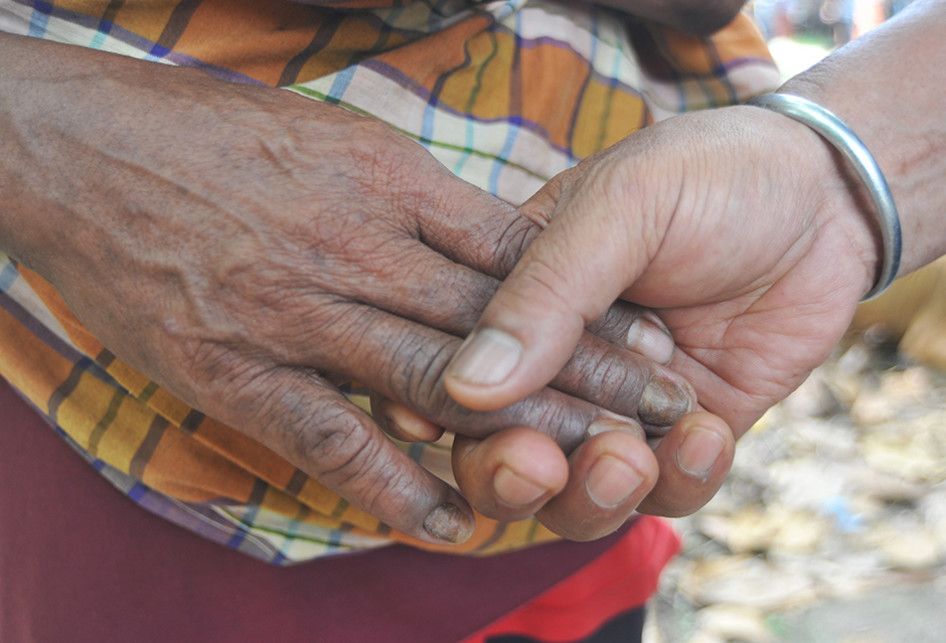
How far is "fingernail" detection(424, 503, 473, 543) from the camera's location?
859 mm

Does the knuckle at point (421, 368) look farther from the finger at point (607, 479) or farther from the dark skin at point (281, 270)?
the finger at point (607, 479)

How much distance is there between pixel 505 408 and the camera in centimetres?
86

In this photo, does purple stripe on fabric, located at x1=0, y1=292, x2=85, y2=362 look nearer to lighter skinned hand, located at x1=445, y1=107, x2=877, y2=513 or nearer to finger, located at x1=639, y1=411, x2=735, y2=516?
lighter skinned hand, located at x1=445, y1=107, x2=877, y2=513

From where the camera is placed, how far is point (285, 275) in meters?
0.82

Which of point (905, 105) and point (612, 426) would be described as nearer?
point (612, 426)

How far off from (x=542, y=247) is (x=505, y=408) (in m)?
0.15

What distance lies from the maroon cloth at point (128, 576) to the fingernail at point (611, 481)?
37 centimetres

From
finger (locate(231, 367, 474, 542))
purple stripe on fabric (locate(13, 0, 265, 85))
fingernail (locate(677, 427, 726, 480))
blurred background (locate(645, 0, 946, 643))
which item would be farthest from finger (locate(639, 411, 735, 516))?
blurred background (locate(645, 0, 946, 643))

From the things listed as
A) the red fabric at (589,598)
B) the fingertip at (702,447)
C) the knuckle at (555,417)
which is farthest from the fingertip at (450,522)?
the red fabric at (589,598)

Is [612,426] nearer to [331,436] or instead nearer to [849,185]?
[331,436]

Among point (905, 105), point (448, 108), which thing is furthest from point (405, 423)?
point (905, 105)

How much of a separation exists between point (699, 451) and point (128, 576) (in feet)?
2.09

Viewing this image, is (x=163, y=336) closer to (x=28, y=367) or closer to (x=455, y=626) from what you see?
(x=28, y=367)

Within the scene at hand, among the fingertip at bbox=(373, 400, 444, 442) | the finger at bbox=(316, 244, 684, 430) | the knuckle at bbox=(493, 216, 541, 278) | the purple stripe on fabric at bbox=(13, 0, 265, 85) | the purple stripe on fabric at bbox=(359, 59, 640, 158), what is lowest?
the fingertip at bbox=(373, 400, 444, 442)
